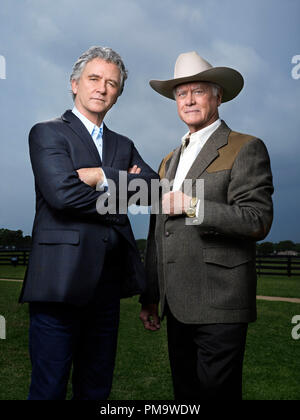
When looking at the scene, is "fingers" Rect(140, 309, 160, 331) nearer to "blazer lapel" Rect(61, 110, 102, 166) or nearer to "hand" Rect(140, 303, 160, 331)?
"hand" Rect(140, 303, 160, 331)

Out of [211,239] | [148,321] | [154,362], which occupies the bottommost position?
[154,362]

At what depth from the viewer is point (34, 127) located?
101 inches

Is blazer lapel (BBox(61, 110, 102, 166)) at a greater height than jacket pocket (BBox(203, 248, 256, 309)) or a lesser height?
greater

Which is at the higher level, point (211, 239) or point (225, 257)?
point (211, 239)

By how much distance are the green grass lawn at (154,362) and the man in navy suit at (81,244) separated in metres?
2.30

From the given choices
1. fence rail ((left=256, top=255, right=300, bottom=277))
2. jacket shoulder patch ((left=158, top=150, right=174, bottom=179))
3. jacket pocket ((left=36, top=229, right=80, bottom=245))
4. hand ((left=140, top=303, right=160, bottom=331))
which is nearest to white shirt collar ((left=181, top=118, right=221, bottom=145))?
jacket shoulder patch ((left=158, top=150, right=174, bottom=179))

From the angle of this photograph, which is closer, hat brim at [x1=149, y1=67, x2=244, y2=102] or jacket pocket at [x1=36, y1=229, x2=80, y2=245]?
jacket pocket at [x1=36, y1=229, x2=80, y2=245]

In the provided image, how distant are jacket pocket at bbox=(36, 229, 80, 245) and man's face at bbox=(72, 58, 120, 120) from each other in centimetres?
76

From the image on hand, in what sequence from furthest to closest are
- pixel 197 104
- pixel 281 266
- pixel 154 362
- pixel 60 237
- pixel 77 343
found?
pixel 281 266 → pixel 154 362 → pixel 197 104 → pixel 77 343 → pixel 60 237

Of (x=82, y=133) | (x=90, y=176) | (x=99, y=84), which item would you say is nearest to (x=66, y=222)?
(x=90, y=176)

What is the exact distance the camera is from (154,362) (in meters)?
6.05

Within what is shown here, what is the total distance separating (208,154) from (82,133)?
0.78 m

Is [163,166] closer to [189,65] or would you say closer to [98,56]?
[189,65]

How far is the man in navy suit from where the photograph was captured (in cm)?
239
